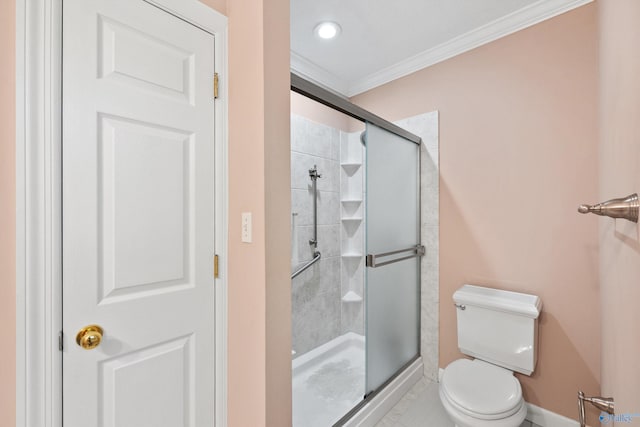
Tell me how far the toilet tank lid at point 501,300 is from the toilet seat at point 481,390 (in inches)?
13.2

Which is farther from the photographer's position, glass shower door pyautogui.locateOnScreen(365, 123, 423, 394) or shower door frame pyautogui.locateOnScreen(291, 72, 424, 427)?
glass shower door pyautogui.locateOnScreen(365, 123, 423, 394)

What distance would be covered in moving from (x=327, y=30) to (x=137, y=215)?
1675 mm

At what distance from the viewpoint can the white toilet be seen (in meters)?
1.35

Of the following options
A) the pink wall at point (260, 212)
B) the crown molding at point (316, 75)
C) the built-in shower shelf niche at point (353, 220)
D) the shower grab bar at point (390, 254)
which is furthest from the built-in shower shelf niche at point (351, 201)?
the pink wall at point (260, 212)

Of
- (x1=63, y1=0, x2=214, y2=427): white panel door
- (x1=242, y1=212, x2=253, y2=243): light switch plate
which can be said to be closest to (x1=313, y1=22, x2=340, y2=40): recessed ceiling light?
(x1=63, y1=0, x2=214, y2=427): white panel door

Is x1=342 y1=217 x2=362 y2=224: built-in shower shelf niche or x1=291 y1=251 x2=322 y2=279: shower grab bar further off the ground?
x1=342 y1=217 x2=362 y2=224: built-in shower shelf niche

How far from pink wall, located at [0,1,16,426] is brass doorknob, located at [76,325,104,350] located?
145 mm

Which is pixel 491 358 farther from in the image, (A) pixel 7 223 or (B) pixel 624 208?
(A) pixel 7 223

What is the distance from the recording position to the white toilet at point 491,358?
4.42ft

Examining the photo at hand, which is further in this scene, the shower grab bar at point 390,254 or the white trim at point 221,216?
the shower grab bar at point 390,254

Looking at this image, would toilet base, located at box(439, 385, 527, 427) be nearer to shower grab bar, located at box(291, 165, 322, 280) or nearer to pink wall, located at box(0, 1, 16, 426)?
shower grab bar, located at box(291, 165, 322, 280)

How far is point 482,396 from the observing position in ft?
4.63

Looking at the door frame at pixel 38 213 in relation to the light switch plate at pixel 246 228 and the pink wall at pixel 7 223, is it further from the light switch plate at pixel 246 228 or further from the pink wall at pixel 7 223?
the light switch plate at pixel 246 228

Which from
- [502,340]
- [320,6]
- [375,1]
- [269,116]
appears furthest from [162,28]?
[502,340]
